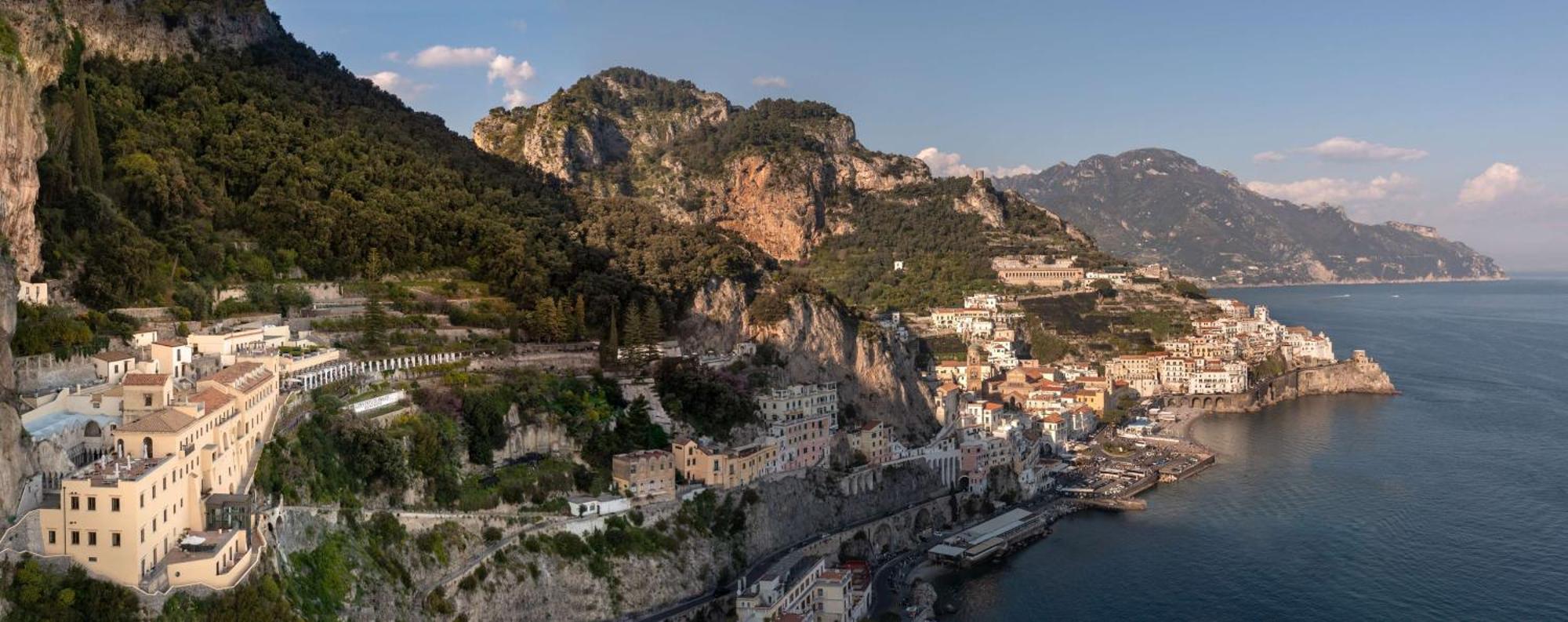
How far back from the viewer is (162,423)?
60.8ft

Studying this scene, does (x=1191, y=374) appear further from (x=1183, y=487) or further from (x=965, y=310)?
(x=1183, y=487)

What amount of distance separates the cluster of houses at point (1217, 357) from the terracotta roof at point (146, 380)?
56.2 m

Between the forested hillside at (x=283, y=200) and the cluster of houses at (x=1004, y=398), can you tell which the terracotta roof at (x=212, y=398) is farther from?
the cluster of houses at (x=1004, y=398)

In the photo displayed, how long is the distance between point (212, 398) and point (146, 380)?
1.32 meters

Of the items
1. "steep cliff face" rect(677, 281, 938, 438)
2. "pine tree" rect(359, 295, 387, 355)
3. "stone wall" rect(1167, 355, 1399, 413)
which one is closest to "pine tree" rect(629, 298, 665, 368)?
"steep cliff face" rect(677, 281, 938, 438)

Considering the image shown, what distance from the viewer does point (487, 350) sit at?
33.7 m

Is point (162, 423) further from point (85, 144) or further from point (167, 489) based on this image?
point (85, 144)

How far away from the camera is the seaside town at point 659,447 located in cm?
1764

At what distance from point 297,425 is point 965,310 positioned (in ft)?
176

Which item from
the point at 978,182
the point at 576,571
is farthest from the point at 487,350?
the point at 978,182

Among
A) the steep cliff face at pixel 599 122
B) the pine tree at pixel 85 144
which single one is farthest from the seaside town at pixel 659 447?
the steep cliff face at pixel 599 122

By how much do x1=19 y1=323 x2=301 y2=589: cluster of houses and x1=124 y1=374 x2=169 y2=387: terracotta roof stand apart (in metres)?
0.03

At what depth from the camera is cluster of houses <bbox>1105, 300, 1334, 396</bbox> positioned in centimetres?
6812

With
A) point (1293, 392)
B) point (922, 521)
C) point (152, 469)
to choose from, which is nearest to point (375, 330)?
point (152, 469)
